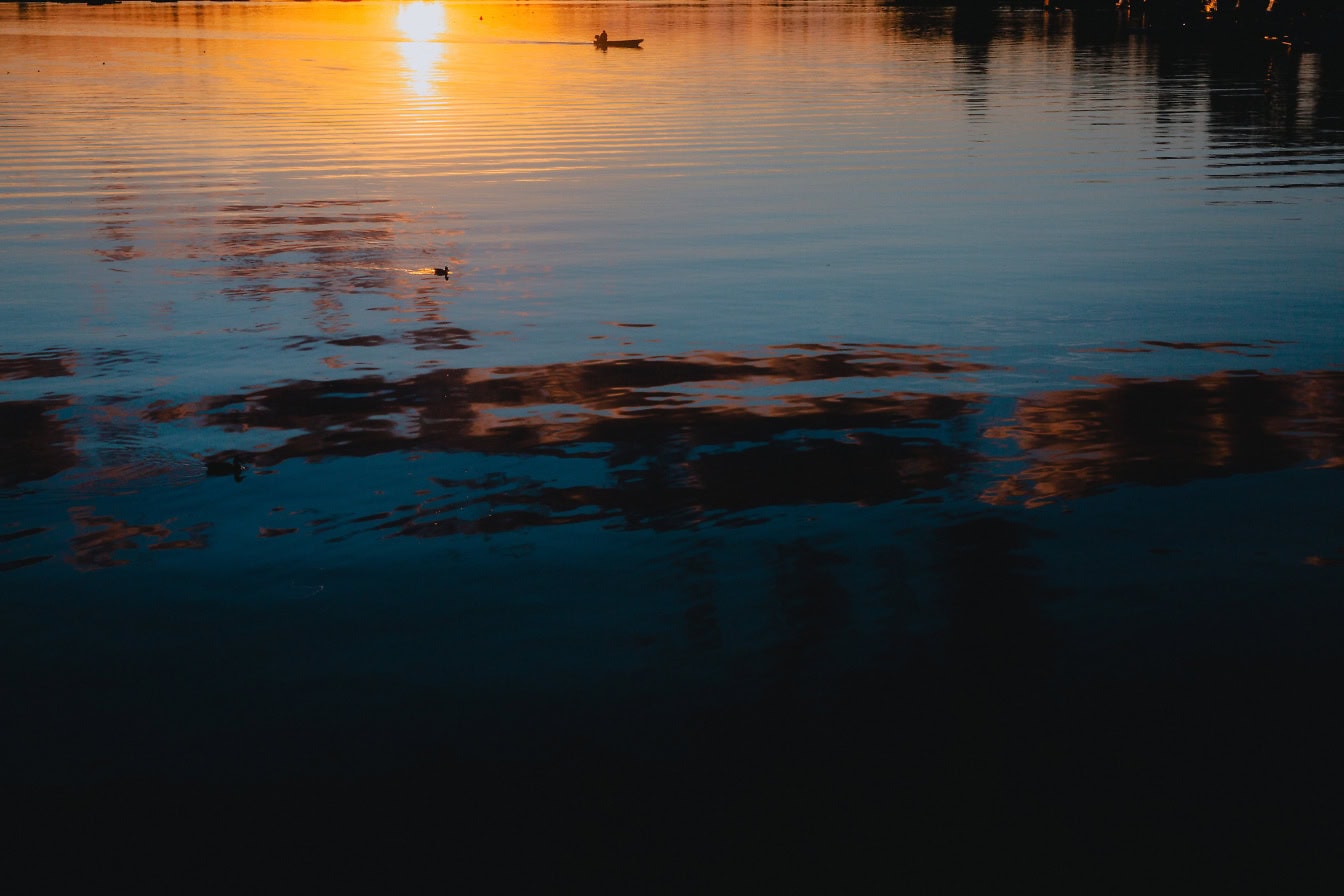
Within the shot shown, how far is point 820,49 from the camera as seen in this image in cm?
8188

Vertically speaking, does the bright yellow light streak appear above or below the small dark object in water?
above

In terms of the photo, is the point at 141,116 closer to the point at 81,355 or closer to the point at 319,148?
the point at 319,148

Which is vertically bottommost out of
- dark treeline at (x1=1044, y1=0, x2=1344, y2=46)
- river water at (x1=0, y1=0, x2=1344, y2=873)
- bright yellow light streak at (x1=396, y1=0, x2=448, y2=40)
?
river water at (x1=0, y1=0, x2=1344, y2=873)

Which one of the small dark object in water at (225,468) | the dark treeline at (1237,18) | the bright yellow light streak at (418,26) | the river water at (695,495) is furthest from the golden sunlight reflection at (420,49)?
the small dark object in water at (225,468)

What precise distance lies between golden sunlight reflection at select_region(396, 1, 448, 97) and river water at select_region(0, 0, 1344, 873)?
38.1 meters

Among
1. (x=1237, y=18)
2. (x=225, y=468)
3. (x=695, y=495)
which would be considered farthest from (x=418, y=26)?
(x=695, y=495)

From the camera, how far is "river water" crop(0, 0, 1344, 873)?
590 cm

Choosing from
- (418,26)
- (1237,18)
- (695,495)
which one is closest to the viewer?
(695,495)

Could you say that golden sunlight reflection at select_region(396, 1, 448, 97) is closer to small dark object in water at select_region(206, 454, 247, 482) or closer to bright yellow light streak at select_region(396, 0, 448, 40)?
bright yellow light streak at select_region(396, 0, 448, 40)

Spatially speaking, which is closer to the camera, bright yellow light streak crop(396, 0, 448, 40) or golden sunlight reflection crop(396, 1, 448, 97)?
golden sunlight reflection crop(396, 1, 448, 97)

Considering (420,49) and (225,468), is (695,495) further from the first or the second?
(420,49)

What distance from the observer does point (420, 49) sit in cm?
10069

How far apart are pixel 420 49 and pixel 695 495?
98186mm

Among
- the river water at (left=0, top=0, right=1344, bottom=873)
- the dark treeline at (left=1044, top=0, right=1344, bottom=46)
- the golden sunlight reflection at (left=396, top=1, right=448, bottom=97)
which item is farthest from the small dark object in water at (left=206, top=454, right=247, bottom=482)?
the dark treeline at (left=1044, top=0, right=1344, bottom=46)
